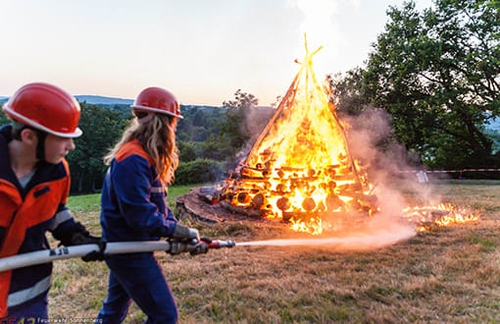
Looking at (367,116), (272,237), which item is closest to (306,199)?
(272,237)

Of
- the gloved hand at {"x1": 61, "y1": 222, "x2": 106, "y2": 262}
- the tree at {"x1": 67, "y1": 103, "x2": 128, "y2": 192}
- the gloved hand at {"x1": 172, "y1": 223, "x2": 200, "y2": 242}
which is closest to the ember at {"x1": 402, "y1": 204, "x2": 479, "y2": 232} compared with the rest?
the gloved hand at {"x1": 172, "y1": 223, "x2": 200, "y2": 242}

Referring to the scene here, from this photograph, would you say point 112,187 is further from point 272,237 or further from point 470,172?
point 470,172

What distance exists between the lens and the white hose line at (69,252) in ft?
5.25

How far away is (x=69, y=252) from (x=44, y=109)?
91cm

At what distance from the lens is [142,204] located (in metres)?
1.86

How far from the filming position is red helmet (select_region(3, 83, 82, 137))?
1596mm

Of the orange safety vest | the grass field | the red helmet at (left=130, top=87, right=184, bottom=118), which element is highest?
the red helmet at (left=130, top=87, right=184, bottom=118)

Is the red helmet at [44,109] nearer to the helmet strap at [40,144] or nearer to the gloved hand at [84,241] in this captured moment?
the helmet strap at [40,144]

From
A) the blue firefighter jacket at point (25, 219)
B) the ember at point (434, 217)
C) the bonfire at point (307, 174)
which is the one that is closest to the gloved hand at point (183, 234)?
the blue firefighter jacket at point (25, 219)

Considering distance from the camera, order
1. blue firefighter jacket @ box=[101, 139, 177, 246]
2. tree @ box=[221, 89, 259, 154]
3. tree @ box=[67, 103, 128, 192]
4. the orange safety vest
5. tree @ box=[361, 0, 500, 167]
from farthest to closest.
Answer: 1. tree @ box=[67, 103, 128, 192]
2. tree @ box=[221, 89, 259, 154]
3. tree @ box=[361, 0, 500, 167]
4. blue firefighter jacket @ box=[101, 139, 177, 246]
5. the orange safety vest

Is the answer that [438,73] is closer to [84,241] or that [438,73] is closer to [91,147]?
[84,241]

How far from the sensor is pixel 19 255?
1.63 meters

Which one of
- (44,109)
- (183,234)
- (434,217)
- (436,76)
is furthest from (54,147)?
(436,76)

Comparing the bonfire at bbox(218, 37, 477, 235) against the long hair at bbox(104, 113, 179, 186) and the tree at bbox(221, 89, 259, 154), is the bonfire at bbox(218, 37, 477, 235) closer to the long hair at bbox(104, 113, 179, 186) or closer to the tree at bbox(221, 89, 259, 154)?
the long hair at bbox(104, 113, 179, 186)
